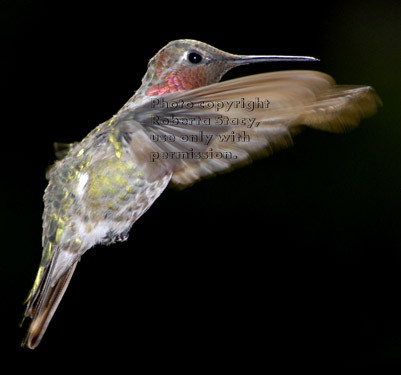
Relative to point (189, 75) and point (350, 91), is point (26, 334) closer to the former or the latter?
point (189, 75)

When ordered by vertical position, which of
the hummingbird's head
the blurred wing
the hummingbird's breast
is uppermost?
the hummingbird's head

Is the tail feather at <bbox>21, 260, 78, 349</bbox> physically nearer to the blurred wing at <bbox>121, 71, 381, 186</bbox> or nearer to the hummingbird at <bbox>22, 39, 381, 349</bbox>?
the hummingbird at <bbox>22, 39, 381, 349</bbox>

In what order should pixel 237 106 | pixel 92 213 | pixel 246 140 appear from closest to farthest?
pixel 237 106 < pixel 246 140 < pixel 92 213

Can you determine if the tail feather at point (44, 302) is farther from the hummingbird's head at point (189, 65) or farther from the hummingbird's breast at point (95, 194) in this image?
the hummingbird's head at point (189, 65)

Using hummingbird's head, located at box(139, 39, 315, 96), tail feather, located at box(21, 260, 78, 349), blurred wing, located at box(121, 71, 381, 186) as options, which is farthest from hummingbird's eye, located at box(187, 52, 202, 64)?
tail feather, located at box(21, 260, 78, 349)

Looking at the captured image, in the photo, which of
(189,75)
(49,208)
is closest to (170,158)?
(189,75)

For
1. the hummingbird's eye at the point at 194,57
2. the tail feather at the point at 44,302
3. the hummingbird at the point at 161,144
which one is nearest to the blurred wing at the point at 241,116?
the hummingbird at the point at 161,144
